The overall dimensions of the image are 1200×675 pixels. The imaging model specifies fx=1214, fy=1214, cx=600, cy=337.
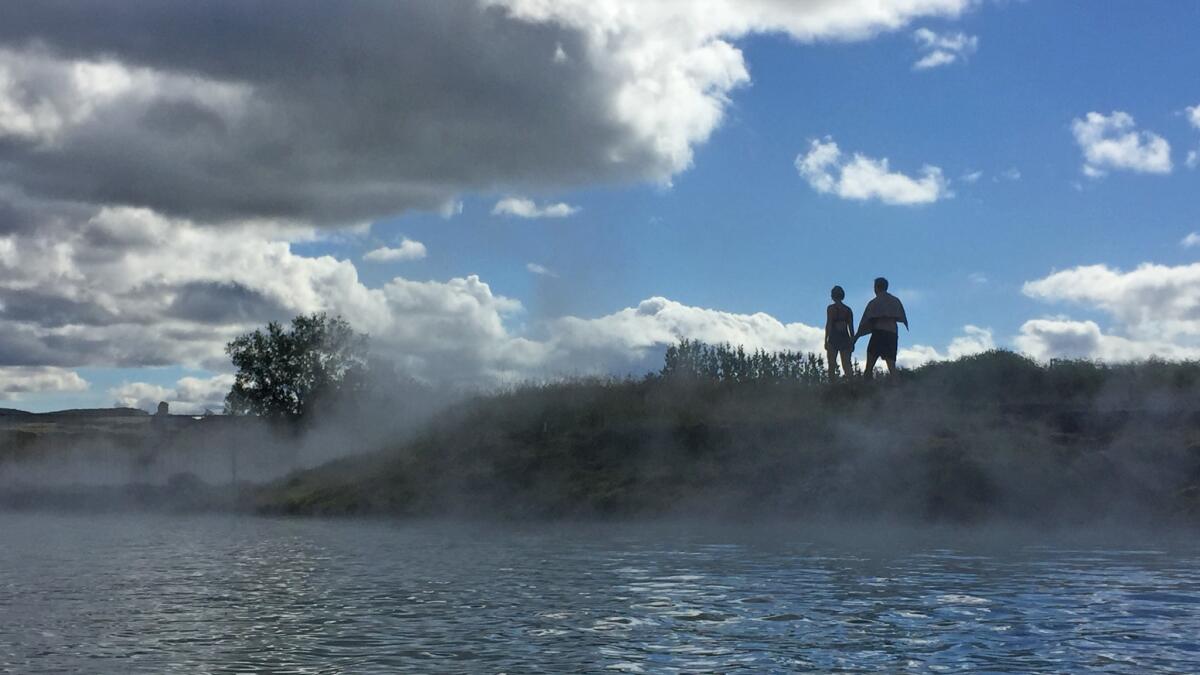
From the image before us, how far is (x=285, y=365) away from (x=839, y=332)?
46682 millimetres

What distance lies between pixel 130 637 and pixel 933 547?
12.1 meters

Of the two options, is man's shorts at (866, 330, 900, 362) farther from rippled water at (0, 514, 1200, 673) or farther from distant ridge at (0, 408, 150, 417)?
distant ridge at (0, 408, 150, 417)

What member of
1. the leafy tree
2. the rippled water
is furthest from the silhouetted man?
the leafy tree

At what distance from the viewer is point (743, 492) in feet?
85.6

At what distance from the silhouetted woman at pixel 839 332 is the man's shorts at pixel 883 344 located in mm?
761

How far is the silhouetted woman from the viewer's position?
29297mm

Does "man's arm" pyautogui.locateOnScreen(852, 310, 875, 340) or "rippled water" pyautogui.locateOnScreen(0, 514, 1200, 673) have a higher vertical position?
"man's arm" pyautogui.locateOnScreen(852, 310, 875, 340)

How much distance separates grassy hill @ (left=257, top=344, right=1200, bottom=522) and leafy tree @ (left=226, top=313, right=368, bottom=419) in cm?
3559

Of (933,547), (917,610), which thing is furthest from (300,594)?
(933,547)

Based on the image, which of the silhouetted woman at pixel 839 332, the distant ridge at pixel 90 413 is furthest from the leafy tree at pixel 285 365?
the silhouetted woman at pixel 839 332

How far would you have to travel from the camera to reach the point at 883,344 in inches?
1142

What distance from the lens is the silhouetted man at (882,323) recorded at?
28.7m

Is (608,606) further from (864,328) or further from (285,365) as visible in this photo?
(285,365)

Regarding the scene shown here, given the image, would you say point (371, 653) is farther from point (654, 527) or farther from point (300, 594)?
point (654, 527)
